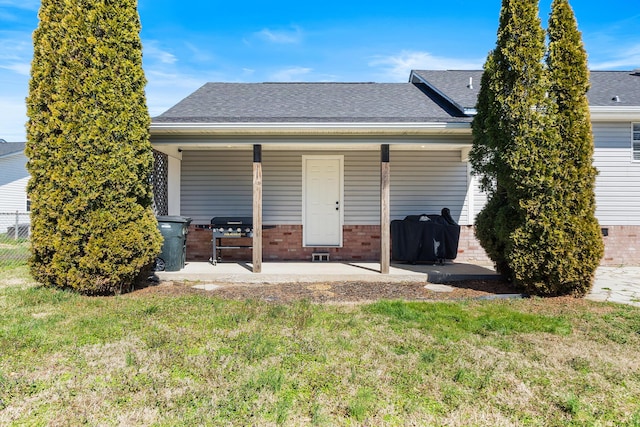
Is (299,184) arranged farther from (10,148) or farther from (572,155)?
(10,148)

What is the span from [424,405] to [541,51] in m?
4.95

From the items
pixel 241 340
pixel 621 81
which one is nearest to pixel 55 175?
pixel 241 340

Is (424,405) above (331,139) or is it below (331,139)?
below

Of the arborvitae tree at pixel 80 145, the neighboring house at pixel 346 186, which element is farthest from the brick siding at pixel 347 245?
the arborvitae tree at pixel 80 145

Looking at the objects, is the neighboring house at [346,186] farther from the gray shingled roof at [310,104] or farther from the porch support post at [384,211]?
the porch support post at [384,211]

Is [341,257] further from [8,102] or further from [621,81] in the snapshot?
[8,102]

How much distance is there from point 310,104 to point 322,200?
2107mm

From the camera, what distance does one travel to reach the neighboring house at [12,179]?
1644 cm

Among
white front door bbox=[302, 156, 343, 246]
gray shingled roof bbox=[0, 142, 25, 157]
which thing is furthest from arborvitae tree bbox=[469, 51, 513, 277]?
gray shingled roof bbox=[0, 142, 25, 157]

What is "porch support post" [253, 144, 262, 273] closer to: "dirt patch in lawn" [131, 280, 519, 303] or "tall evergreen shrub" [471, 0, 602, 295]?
"dirt patch in lawn" [131, 280, 519, 303]

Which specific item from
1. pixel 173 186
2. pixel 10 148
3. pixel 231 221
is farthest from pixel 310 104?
pixel 10 148

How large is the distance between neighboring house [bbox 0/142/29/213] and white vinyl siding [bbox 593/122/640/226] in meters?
19.7

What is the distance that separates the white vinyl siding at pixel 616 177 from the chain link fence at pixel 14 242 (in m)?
10.5

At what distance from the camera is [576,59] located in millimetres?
5234
